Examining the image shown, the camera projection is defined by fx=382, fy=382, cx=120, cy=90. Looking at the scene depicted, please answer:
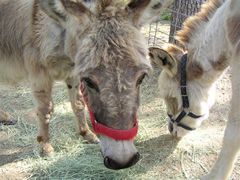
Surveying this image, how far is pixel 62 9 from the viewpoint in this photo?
2.70 meters

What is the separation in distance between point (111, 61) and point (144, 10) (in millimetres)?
546

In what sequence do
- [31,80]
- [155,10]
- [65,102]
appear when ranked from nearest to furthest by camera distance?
[155,10] → [31,80] → [65,102]

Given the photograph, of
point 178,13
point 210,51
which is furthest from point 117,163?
point 178,13

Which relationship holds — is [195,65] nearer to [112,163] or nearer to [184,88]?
[184,88]

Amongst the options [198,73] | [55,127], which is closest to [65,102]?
[55,127]

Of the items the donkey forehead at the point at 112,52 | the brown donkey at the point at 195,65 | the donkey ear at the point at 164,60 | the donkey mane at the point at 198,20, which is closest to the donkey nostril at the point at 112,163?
the donkey forehead at the point at 112,52

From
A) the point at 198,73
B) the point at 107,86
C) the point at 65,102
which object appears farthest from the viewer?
the point at 65,102

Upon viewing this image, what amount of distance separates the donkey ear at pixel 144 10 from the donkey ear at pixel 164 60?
2.64 feet

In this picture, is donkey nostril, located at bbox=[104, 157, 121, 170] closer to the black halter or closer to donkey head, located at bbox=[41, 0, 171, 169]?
donkey head, located at bbox=[41, 0, 171, 169]

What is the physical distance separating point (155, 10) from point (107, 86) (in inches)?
30.8

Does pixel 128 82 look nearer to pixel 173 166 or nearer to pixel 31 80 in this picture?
pixel 31 80

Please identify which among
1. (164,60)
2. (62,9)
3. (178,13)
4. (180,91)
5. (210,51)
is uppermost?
(62,9)

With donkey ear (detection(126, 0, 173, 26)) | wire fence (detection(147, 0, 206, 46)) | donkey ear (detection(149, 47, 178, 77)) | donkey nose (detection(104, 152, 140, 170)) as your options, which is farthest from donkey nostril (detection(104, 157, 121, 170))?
wire fence (detection(147, 0, 206, 46))

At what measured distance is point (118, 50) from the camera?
2.47 meters
